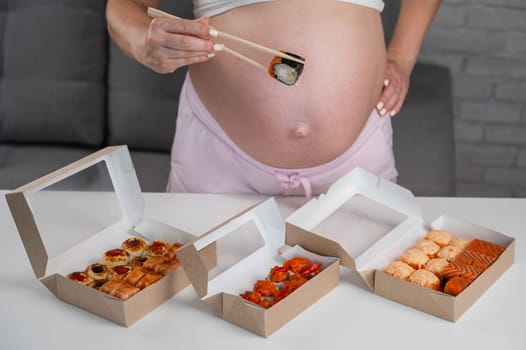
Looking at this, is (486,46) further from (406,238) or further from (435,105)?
(406,238)

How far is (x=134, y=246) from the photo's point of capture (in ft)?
4.36

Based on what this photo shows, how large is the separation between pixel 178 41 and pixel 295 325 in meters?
0.48

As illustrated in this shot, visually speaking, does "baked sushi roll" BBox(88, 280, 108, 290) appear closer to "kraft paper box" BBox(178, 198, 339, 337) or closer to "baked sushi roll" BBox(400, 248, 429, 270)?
"kraft paper box" BBox(178, 198, 339, 337)

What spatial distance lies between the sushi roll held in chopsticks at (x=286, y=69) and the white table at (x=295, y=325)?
33 centimetres

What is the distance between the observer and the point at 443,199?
157 centimetres

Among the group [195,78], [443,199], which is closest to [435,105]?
[443,199]

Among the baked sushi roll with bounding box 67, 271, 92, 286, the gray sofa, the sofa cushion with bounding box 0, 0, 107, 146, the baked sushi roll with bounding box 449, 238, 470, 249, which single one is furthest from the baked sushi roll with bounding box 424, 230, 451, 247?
the sofa cushion with bounding box 0, 0, 107, 146

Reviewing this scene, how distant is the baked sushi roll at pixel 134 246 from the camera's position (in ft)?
4.33

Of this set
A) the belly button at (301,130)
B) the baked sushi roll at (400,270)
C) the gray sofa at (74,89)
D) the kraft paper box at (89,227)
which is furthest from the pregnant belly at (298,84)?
the gray sofa at (74,89)

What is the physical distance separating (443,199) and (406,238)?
25 centimetres

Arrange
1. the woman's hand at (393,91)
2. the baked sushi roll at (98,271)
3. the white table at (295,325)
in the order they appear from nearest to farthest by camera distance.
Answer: the white table at (295,325), the baked sushi roll at (98,271), the woman's hand at (393,91)

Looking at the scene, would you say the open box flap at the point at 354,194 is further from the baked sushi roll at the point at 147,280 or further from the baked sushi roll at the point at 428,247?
the baked sushi roll at the point at 147,280

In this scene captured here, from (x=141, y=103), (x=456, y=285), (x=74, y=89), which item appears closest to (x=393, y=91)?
(x=456, y=285)

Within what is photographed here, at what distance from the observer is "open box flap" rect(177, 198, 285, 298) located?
1175 mm
